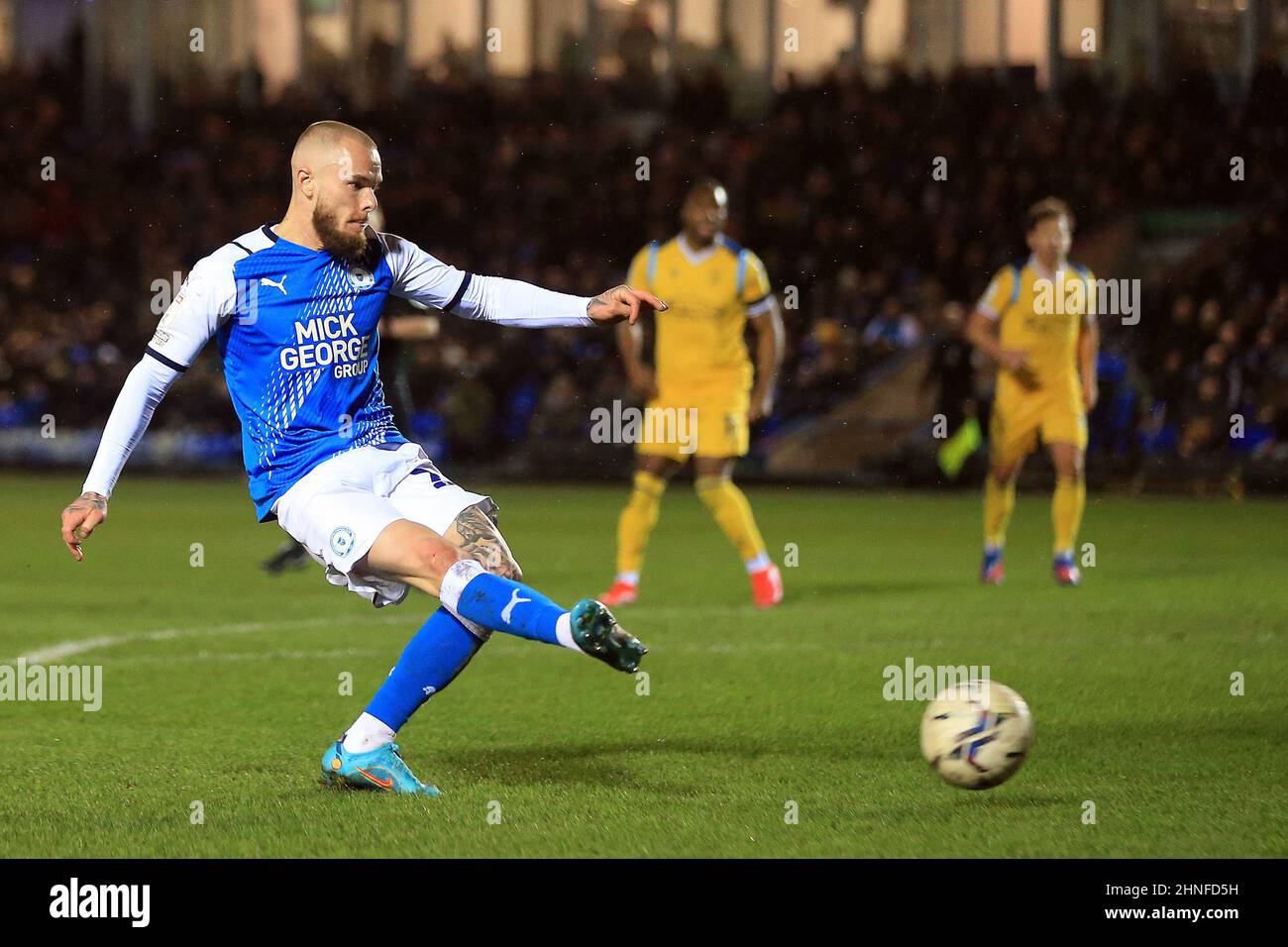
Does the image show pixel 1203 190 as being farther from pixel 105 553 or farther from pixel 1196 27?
pixel 105 553

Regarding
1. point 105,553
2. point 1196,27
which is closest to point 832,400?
point 1196,27

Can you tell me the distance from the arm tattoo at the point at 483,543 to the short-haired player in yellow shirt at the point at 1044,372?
249 inches

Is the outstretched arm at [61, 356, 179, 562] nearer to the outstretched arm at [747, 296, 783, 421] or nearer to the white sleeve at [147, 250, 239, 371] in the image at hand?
the white sleeve at [147, 250, 239, 371]

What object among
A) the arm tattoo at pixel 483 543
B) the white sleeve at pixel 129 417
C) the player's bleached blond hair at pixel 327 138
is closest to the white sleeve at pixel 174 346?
the white sleeve at pixel 129 417

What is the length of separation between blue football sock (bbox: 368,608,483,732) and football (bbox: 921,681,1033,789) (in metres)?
1.37

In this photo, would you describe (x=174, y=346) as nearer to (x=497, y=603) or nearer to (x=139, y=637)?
(x=497, y=603)

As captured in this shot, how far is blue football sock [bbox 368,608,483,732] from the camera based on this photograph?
218 inches

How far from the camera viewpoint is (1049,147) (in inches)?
936

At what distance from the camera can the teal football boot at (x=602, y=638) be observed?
15.2 ft

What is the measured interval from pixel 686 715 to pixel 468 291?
81.3 inches

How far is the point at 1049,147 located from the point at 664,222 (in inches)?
198

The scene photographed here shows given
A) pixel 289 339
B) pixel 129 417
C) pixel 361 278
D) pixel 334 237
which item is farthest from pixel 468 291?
pixel 129 417

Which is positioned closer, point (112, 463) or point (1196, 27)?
point (112, 463)

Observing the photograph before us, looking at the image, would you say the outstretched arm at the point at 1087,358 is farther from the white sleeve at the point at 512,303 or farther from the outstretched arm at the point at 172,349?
the outstretched arm at the point at 172,349
